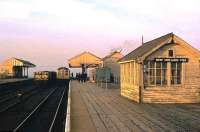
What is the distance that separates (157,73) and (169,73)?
2.36 feet

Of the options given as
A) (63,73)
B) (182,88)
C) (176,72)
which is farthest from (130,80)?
(63,73)

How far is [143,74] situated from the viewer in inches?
1044

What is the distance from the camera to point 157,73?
26.4 metres

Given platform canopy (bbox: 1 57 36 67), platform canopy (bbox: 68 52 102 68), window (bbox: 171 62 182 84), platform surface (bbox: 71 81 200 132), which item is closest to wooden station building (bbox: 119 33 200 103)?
window (bbox: 171 62 182 84)

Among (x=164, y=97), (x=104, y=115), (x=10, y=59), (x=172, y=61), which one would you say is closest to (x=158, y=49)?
(x=172, y=61)

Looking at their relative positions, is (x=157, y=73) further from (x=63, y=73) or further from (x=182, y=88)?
(x=63, y=73)

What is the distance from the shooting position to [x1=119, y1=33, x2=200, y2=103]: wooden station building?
2639 cm

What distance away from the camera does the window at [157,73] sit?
86.8ft

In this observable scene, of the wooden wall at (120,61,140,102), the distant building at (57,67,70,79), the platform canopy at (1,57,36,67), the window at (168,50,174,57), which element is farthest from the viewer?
the platform canopy at (1,57,36,67)

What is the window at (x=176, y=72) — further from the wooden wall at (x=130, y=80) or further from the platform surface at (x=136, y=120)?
the platform surface at (x=136, y=120)

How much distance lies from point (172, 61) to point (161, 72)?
94 centimetres

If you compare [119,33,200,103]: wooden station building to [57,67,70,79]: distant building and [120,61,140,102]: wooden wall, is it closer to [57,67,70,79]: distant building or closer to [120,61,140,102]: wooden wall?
[120,61,140,102]: wooden wall

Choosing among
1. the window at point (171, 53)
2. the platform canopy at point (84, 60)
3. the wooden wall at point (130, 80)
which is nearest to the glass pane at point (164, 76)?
the window at point (171, 53)

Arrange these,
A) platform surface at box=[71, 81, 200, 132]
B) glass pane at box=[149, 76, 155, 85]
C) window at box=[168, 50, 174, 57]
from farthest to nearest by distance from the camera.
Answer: window at box=[168, 50, 174, 57] → glass pane at box=[149, 76, 155, 85] → platform surface at box=[71, 81, 200, 132]
